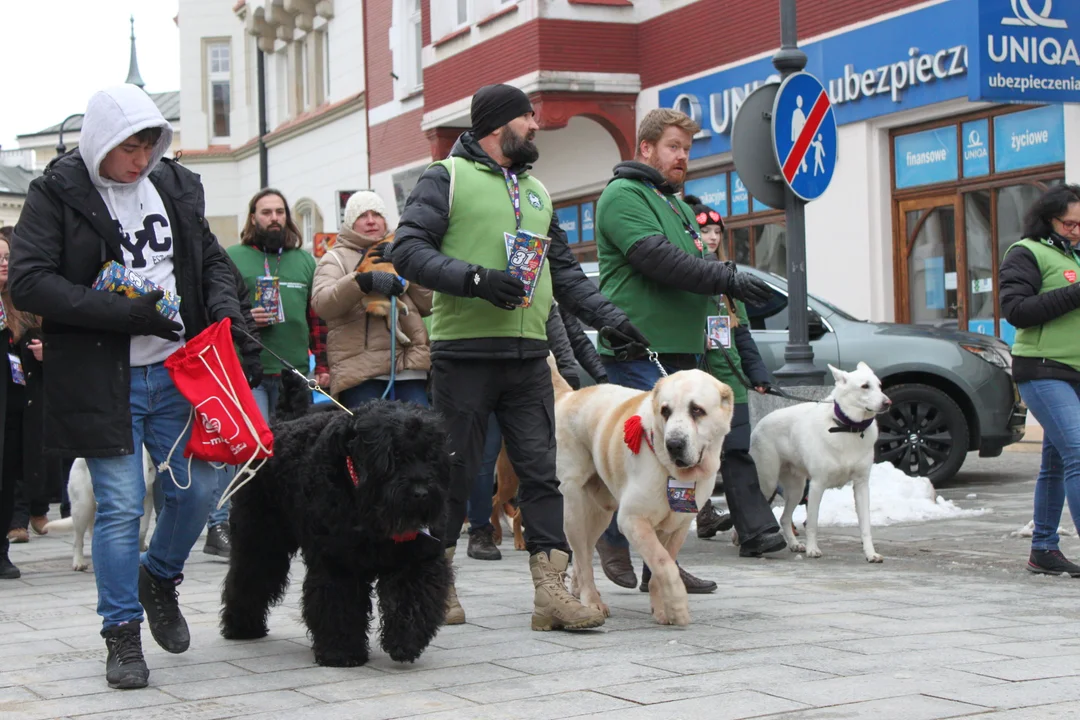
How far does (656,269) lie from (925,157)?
33.7 ft

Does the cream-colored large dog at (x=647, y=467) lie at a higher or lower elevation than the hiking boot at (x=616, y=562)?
higher

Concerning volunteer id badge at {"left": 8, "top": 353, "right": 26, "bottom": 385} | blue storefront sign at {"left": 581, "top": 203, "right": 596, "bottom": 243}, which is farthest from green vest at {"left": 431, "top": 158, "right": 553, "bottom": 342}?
blue storefront sign at {"left": 581, "top": 203, "right": 596, "bottom": 243}

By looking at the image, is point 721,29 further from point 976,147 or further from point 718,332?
point 718,332

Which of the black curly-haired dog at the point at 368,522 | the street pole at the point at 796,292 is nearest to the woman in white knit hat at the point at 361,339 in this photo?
the black curly-haired dog at the point at 368,522

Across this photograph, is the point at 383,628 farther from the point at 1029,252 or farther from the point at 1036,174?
the point at 1036,174

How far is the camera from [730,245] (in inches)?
778

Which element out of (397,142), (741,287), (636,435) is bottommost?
(636,435)

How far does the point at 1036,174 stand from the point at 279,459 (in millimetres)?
11269

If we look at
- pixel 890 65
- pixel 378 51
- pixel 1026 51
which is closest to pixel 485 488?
pixel 1026 51

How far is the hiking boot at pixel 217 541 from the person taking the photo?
28.8 ft

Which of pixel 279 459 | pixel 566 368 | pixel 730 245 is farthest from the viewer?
pixel 730 245

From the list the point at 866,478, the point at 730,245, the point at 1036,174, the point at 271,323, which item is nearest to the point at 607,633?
the point at 866,478

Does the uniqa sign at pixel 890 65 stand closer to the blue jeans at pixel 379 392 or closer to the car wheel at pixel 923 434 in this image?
the car wheel at pixel 923 434

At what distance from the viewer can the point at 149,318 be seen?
488 cm
